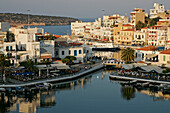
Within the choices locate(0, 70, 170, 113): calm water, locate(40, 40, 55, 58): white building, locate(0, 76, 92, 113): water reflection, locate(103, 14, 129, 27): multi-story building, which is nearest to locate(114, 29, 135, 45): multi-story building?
locate(103, 14, 129, 27): multi-story building

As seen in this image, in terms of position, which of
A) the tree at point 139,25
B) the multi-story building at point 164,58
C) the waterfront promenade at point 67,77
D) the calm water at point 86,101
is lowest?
the calm water at point 86,101

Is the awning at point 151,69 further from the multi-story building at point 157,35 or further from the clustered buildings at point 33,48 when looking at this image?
the multi-story building at point 157,35

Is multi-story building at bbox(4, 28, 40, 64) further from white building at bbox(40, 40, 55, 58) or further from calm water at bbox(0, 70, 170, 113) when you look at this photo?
calm water at bbox(0, 70, 170, 113)

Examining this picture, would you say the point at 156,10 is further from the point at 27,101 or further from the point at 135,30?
the point at 27,101

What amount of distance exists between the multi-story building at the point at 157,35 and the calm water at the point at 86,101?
1634 inches

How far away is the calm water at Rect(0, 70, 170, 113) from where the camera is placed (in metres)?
37.9

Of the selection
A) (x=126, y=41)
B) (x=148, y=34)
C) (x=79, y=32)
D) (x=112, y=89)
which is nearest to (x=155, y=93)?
(x=112, y=89)

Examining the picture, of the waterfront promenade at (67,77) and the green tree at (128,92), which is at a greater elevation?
the waterfront promenade at (67,77)

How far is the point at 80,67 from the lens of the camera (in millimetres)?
58406

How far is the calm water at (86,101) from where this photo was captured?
37.9 metres

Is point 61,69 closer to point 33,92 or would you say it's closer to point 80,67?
point 80,67

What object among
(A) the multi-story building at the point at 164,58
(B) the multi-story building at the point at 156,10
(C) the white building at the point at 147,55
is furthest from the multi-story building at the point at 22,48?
(B) the multi-story building at the point at 156,10

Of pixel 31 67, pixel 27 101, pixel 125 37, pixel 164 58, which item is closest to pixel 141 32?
pixel 125 37

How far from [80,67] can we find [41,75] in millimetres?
10004
